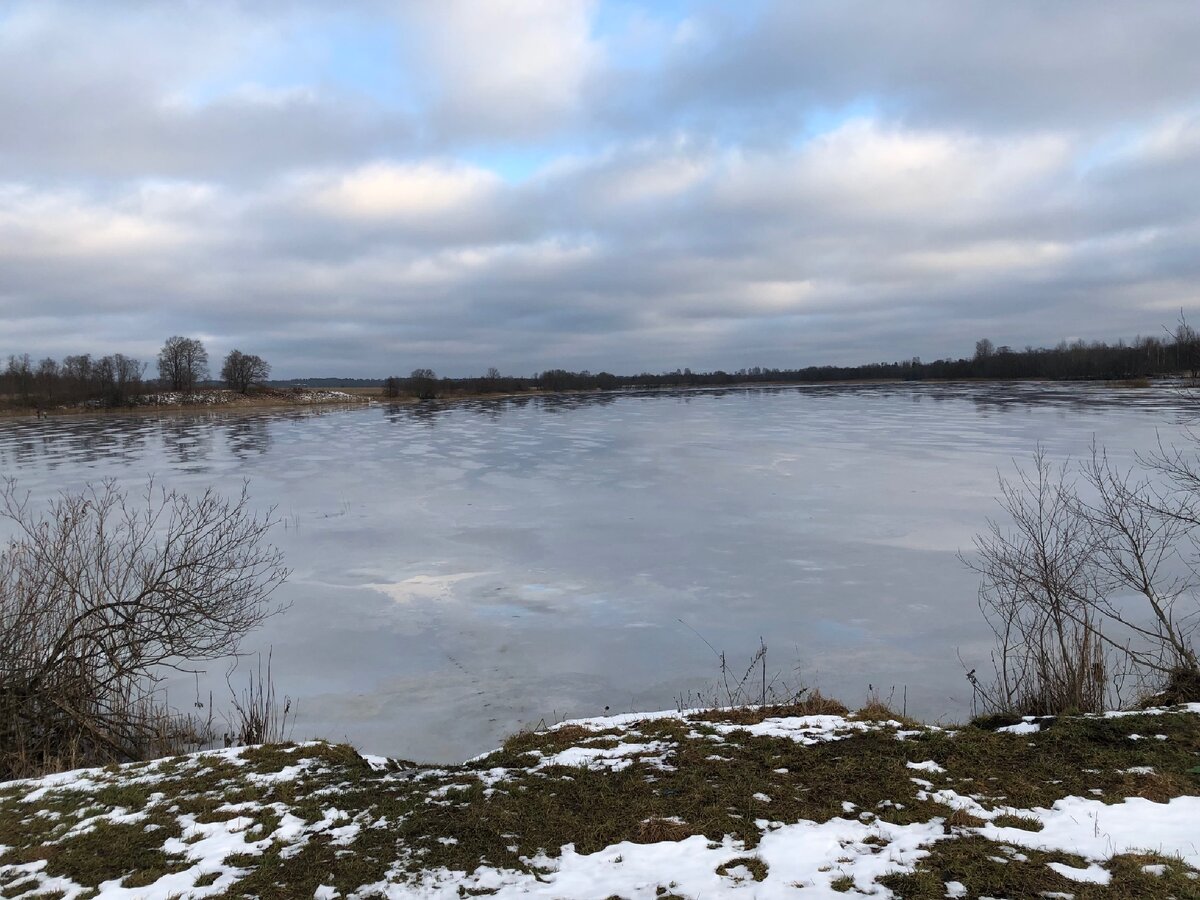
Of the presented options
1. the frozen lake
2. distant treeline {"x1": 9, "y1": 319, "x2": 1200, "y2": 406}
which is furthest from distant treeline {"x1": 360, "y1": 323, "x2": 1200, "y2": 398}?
the frozen lake

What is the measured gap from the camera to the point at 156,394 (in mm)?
80375

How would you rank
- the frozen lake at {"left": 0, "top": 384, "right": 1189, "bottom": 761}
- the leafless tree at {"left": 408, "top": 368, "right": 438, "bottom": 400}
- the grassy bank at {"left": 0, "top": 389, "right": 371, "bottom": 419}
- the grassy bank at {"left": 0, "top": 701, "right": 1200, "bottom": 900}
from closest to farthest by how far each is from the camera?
the grassy bank at {"left": 0, "top": 701, "right": 1200, "bottom": 900} → the frozen lake at {"left": 0, "top": 384, "right": 1189, "bottom": 761} → the grassy bank at {"left": 0, "top": 389, "right": 371, "bottom": 419} → the leafless tree at {"left": 408, "top": 368, "right": 438, "bottom": 400}

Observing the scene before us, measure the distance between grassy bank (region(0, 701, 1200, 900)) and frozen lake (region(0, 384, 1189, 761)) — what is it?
1.79 meters

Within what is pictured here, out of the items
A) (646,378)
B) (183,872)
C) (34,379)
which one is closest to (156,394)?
(34,379)

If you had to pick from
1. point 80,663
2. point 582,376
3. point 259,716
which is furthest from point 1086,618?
point 582,376

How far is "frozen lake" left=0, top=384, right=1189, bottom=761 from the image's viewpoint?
7762 mm

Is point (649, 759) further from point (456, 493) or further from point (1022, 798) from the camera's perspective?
point (456, 493)

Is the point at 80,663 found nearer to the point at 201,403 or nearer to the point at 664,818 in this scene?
the point at 664,818

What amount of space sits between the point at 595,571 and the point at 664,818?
7.85 metres

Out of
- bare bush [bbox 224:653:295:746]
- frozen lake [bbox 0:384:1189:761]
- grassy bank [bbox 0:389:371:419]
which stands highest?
grassy bank [bbox 0:389:371:419]

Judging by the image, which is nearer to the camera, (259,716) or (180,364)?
(259,716)

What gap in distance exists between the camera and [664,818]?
4199 millimetres

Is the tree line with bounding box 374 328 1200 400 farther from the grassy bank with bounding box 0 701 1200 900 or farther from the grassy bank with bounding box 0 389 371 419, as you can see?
the grassy bank with bounding box 0 701 1200 900

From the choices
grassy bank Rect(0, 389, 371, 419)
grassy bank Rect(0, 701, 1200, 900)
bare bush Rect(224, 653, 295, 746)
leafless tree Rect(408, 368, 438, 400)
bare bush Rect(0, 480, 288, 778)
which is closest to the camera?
grassy bank Rect(0, 701, 1200, 900)
